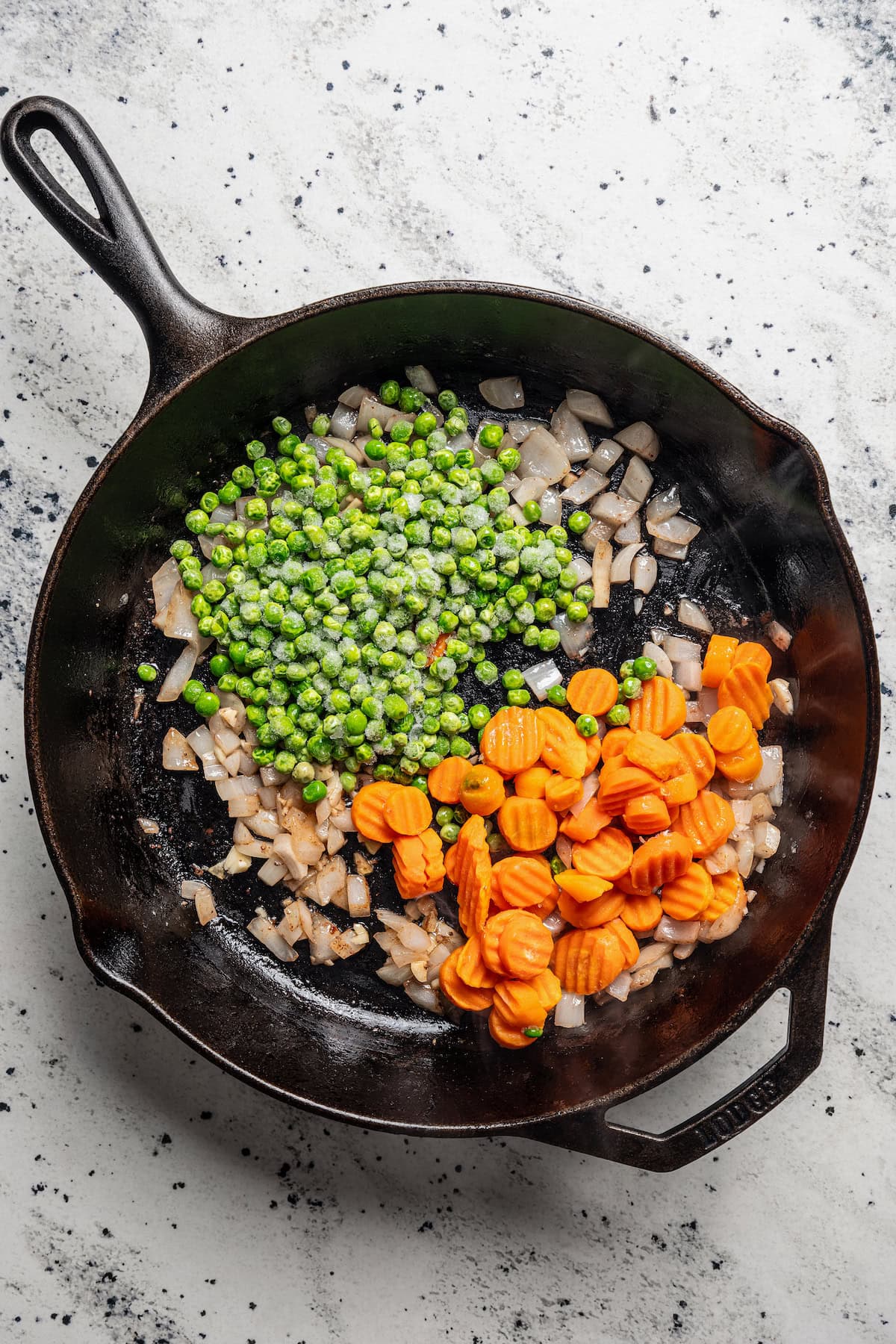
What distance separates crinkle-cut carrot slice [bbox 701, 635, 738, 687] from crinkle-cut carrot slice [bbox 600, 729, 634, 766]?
0.29 metres

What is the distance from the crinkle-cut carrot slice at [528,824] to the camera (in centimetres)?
263

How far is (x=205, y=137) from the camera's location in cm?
285

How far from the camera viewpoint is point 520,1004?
257 cm

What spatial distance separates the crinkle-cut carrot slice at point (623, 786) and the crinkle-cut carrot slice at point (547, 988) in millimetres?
491

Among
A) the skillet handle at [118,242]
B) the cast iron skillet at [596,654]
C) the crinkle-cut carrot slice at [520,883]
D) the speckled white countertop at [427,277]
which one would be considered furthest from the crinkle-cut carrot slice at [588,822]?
the skillet handle at [118,242]

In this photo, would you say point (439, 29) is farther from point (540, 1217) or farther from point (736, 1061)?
point (540, 1217)

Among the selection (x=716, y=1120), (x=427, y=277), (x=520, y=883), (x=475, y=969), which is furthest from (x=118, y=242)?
(x=716, y=1120)

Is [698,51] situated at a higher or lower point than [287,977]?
higher

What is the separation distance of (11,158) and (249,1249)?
10.00ft

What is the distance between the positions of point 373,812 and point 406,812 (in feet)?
0.35

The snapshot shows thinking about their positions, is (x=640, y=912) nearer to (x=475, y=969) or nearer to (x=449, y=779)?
(x=475, y=969)

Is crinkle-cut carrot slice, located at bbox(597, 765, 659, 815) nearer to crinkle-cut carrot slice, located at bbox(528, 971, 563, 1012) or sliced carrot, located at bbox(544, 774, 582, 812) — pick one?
sliced carrot, located at bbox(544, 774, 582, 812)

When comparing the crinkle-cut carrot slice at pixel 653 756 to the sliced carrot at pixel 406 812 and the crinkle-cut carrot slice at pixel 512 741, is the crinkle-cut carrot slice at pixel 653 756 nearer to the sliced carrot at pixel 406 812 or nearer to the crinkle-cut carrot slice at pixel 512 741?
the crinkle-cut carrot slice at pixel 512 741

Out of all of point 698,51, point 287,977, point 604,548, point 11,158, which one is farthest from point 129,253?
point 287,977
